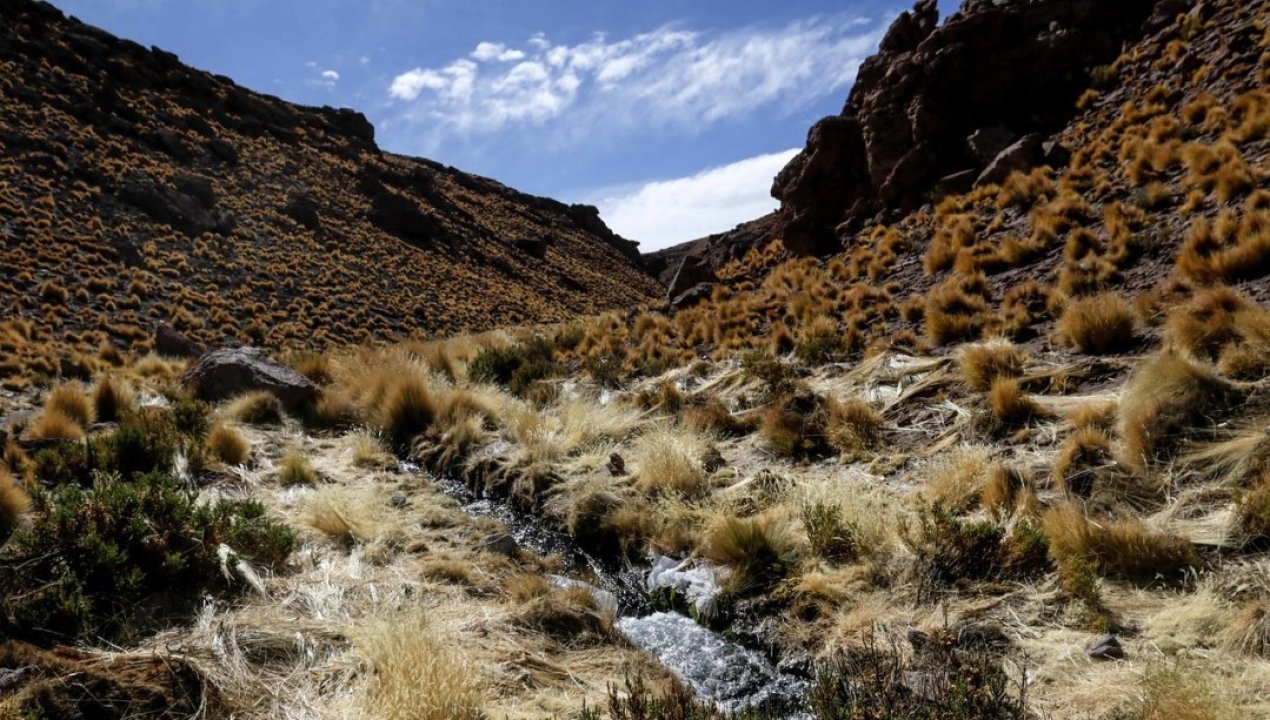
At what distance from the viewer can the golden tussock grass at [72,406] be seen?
752cm

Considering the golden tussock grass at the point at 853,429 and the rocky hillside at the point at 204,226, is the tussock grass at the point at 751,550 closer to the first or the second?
the golden tussock grass at the point at 853,429

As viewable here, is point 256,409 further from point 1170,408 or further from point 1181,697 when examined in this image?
point 1170,408

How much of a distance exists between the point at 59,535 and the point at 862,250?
13.5 metres

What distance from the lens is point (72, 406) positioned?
7.69 m

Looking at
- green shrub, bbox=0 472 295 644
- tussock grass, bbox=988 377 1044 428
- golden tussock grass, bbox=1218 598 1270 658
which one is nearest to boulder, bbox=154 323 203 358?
green shrub, bbox=0 472 295 644

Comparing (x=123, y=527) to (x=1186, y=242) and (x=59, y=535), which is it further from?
(x=1186, y=242)

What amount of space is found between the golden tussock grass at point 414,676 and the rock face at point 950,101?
13466mm

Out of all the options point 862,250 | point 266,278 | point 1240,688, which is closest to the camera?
point 1240,688

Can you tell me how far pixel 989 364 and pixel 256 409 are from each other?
9616 millimetres

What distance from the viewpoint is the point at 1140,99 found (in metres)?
11.5

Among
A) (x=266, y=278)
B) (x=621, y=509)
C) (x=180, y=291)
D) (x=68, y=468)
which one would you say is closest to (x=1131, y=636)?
(x=621, y=509)

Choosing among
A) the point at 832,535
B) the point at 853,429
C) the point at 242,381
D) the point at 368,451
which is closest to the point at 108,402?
the point at 242,381

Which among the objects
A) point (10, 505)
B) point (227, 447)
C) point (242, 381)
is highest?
point (242, 381)

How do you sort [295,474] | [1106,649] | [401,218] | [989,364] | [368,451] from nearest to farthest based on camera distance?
[1106,649], [989,364], [295,474], [368,451], [401,218]
